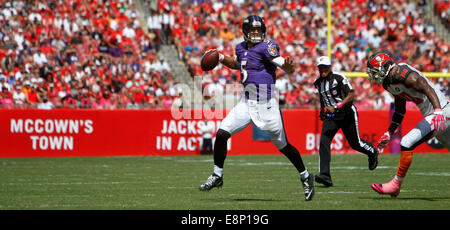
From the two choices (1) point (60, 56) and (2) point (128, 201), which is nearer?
(2) point (128, 201)

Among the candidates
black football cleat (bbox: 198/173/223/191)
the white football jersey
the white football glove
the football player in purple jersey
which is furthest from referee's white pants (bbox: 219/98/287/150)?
the white football glove

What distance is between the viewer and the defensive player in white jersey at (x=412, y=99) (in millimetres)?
8078

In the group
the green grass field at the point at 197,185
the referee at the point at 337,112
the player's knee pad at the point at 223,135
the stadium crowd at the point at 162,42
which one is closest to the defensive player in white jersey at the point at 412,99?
the green grass field at the point at 197,185

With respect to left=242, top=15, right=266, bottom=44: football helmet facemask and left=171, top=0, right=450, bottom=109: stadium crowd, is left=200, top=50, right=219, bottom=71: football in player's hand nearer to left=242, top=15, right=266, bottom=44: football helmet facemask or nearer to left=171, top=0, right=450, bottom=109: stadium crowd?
left=242, top=15, right=266, bottom=44: football helmet facemask

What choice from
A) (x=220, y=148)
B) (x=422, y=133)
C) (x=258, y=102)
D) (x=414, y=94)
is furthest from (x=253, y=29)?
(x=422, y=133)

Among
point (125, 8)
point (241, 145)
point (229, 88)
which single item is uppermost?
point (125, 8)

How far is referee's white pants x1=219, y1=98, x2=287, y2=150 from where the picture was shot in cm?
830

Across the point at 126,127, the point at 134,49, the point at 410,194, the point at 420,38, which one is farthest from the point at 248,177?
the point at 420,38

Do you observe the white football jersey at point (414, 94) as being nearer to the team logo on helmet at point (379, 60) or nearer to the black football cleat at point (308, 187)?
the team logo on helmet at point (379, 60)

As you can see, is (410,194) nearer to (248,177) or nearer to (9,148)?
(248,177)

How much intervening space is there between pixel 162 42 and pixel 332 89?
39.0 ft

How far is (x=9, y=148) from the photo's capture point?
55.0ft

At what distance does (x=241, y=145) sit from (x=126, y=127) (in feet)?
9.15

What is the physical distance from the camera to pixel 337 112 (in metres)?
10.8
